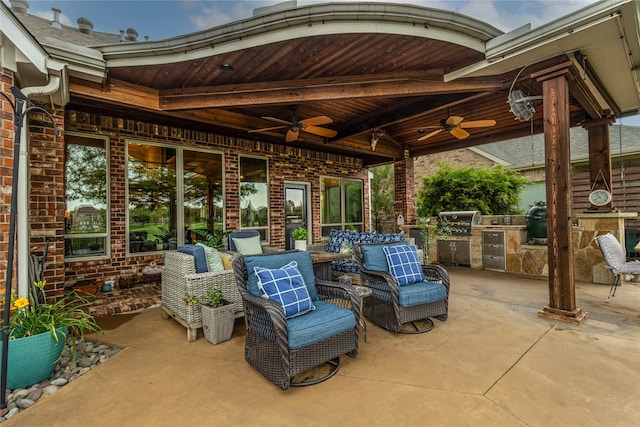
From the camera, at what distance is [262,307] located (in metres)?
2.09

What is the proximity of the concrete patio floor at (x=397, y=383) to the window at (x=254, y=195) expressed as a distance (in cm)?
346

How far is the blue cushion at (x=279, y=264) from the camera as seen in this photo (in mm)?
2451

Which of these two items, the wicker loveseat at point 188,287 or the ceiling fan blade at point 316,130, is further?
the ceiling fan blade at point 316,130

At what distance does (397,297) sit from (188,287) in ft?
6.71

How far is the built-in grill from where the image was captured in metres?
6.59

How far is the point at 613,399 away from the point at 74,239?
6.15m

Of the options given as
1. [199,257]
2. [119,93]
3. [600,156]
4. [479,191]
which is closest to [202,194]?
[119,93]

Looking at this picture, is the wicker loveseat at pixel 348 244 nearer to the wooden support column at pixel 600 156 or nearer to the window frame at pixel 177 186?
the window frame at pixel 177 186

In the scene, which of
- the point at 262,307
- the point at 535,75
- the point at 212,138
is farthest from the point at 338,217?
the point at 262,307

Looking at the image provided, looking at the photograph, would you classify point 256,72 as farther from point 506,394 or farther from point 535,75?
point 506,394

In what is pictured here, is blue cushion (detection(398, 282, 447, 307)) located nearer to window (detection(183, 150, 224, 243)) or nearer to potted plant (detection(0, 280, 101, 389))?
potted plant (detection(0, 280, 101, 389))

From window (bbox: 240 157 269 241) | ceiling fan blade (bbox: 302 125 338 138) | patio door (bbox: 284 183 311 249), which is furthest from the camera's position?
patio door (bbox: 284 183 311 249)

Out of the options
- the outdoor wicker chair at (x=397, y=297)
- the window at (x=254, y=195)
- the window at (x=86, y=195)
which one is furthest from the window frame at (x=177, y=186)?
the outdoor wicker chair at (x=397, y=297)

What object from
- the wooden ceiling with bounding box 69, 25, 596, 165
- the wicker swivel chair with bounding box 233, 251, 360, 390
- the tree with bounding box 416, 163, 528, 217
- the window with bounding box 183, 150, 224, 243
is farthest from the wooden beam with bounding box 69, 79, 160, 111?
the tree with bounding box 416, 163, 528, 217
